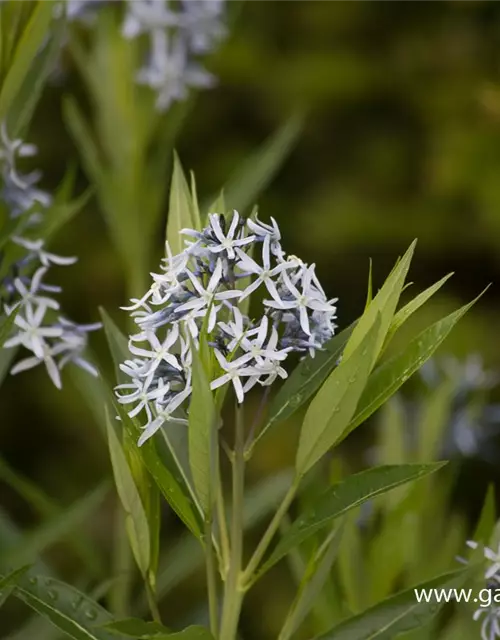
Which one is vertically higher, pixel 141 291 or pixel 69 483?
pixel 141 291

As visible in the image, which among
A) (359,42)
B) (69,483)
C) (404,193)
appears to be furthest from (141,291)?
(359,42)

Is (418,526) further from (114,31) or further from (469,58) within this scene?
(469,58)

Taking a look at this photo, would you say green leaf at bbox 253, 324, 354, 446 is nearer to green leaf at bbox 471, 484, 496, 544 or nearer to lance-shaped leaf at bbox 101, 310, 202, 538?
lance-shaped leaf at bbox 101, 310, 202, 538

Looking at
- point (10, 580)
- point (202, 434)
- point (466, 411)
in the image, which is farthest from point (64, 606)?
point (466, 411)

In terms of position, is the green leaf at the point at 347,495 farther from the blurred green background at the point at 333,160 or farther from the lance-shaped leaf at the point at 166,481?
the blurred green background at the point at 333,160

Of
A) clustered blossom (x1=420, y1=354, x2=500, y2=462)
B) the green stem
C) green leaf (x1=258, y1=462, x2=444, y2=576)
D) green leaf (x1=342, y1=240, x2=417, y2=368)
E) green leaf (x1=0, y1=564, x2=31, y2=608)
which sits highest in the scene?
green leaf (x1=342, y1=240, x2=417, y2=368)

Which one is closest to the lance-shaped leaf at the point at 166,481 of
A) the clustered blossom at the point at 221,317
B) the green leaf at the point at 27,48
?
the clustered blossom at the point at 221,317

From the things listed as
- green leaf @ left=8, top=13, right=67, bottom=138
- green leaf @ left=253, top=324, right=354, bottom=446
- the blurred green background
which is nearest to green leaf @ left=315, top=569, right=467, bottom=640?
green leaf @ left=253, top=324, right=354, bottom=446

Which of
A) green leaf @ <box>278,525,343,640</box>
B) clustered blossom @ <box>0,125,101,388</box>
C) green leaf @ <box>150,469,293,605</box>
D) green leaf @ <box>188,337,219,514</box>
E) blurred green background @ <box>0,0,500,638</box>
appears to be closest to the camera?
green leaf @ <box>188,337,219,514</box>
